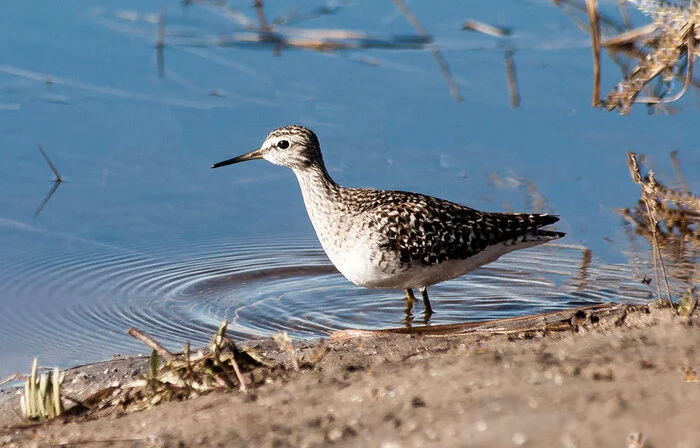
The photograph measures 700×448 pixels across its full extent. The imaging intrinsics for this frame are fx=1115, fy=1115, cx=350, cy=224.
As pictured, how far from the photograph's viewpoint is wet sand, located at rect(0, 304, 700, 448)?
3.65m

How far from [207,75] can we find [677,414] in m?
7.92

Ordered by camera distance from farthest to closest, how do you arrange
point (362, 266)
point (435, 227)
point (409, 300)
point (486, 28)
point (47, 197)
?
point (486, 28), point (47, 197), point (409, 300), point (435, 227), point (362, 266)

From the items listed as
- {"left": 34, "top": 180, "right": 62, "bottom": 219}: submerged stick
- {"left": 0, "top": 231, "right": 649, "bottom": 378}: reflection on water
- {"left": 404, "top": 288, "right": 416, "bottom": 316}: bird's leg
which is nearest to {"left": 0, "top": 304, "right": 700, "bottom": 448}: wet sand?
{"left": 0, "top": 231, "right": 649, "bottom": 378}: reflection on water

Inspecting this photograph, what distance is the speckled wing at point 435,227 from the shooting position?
7.51m

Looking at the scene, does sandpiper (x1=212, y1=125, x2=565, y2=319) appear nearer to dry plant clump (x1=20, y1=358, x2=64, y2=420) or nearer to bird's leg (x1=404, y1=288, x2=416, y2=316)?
bird's leg (x1=404, y1=288, x2=416, y2=316)

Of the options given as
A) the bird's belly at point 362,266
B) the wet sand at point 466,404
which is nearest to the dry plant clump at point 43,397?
the wet sand at point 466,404

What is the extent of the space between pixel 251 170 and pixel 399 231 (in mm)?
2654

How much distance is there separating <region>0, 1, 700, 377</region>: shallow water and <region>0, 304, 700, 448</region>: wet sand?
2.33 m

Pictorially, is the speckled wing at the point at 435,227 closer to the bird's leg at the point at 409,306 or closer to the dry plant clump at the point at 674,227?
the bird's leg at the point at 409,306

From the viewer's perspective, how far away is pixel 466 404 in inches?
155

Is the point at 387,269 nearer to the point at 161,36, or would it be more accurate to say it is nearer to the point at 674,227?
the point at 674,227

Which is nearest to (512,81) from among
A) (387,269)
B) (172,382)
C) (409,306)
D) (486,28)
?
(486,28)

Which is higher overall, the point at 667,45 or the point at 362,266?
the point at 667,45

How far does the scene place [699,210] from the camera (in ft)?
28.2
